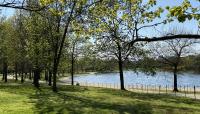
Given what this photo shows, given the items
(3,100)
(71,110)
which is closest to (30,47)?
(3,100)

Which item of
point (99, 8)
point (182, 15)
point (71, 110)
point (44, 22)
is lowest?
point (71, 110)

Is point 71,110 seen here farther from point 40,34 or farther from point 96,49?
point 96,49

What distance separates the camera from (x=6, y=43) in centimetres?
5797

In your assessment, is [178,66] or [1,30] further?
[178,66]

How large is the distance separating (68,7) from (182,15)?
1204 inches

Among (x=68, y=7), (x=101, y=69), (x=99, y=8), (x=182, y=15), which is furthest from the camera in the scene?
(x=101, y=69)

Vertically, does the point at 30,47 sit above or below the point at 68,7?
below

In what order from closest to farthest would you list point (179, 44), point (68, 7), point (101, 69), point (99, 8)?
1. point (99, 8)
2. point (68, 7)
3. point (101, 69)
4. point (179, 44)

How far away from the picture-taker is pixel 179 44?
63.9m

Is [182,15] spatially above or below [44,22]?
below

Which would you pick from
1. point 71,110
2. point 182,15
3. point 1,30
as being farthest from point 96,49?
point 182,15

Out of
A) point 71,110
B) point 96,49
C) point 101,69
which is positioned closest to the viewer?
point 71,110

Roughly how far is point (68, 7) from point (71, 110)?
17224 mm

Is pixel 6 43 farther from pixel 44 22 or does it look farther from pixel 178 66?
pixel 178 66
